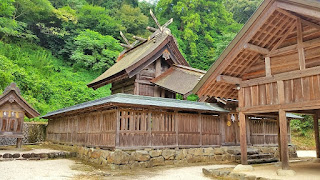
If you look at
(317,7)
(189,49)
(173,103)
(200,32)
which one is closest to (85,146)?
(173,103)

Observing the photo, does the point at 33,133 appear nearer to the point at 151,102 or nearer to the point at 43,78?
the point at 43,78

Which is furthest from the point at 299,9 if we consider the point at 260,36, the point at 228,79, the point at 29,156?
the point at 29,156

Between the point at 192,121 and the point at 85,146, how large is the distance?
21.3ft

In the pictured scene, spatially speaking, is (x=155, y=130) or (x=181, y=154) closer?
(x=155, y=130)

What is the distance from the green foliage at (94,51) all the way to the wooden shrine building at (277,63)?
2608cm

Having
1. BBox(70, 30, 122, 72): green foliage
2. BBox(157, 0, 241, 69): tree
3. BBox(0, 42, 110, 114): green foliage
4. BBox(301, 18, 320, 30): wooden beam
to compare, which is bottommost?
BBox(301, 18, 320, 30): wooden beam

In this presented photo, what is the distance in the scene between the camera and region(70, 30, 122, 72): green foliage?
33969 millimetres

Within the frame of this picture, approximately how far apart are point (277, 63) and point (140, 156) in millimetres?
7340

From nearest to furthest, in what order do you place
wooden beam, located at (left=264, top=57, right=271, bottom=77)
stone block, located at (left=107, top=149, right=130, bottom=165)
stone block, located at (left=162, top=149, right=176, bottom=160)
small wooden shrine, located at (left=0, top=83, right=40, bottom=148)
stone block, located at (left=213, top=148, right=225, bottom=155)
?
wooden beam, located at (left=264, top=57, right=271, bottom=77) → stone block, located at (left=107, top=149, right=130, bottom=165) → stone block, located at (left=162, top=149, right=176, bottom=160) → stone block, located at (left=213, top=148, right=225, bottom=155) → small wooden shrine, located at (left=0, top=83, right=40, bottom=148)

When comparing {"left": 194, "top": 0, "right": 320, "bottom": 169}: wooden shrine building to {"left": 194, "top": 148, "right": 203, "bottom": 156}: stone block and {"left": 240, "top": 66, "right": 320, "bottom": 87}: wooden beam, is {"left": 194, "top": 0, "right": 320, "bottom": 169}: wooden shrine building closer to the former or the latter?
{"left": 240, "top": 66, "right": 320, "bottom": 87}: wooden beam

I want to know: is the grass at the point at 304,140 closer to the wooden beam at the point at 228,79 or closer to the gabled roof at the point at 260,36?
the wooden beam at the point at 228,79

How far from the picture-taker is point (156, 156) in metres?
12.5

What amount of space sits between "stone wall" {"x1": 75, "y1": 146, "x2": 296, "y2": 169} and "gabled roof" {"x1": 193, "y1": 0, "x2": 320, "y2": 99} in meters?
4.18

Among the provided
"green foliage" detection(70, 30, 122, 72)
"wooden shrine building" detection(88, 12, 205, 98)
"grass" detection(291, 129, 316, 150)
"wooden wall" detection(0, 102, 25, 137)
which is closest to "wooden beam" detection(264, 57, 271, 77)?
"wooden shrine building" detection(88, 12, 205, 98)
